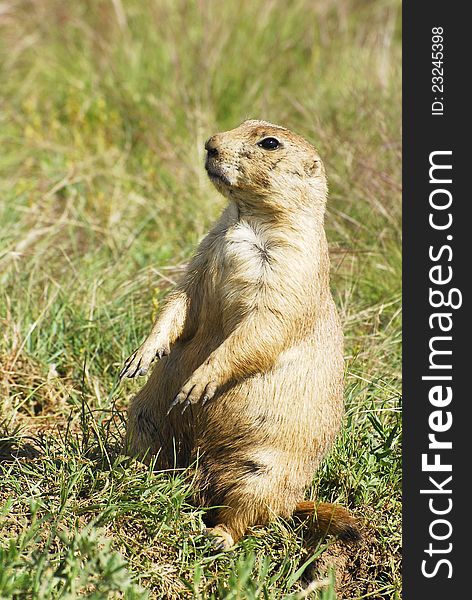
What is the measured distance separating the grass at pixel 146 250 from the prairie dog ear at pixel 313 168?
1.09 m

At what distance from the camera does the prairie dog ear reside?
3711mm

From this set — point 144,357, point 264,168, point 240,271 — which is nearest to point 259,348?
point 240,271

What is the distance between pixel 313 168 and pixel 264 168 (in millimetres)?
223

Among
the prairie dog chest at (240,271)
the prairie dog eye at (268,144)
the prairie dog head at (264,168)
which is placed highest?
the prairie dog eye at (268,144)

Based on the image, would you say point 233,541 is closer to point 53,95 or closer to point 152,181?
point 152,181

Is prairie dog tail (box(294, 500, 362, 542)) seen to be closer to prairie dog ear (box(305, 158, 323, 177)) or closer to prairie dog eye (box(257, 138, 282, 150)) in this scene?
prairie dog ear (box(305, 158, 323, 177))

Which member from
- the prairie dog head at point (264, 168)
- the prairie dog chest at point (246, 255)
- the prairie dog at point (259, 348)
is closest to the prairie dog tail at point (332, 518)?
the prairie dog at point (259, 348)

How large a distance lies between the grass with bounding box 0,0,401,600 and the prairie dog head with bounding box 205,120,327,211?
103cm

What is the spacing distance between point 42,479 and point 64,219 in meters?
2.33

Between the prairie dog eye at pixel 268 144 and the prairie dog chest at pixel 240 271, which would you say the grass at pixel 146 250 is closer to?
the prairie dog chest at pixel 240 271

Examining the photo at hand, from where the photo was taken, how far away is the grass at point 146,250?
347cm

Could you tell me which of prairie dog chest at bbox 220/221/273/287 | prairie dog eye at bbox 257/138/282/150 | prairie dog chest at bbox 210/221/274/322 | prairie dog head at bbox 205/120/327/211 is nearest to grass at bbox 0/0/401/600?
prairie dog chest at bbox 210/221/274/322

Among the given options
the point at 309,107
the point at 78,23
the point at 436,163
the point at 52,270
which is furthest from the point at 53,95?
the point at 436,163

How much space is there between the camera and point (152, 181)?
21.3 feet
